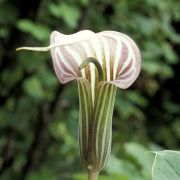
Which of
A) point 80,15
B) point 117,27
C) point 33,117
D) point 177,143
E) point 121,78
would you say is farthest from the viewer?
point 177,143

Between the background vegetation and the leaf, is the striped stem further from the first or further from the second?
the background vegetation

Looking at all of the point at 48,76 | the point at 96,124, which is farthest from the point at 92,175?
the point at 48,76

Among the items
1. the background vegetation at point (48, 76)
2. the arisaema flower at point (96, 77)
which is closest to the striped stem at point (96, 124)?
the arisaema flower at point (96, 77)

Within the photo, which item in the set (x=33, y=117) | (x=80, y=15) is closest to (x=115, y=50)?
(x=80, y=15)

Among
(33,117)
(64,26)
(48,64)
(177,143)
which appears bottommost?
(177,143)

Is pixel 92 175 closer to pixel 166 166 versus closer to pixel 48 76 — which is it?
pixel 166 166

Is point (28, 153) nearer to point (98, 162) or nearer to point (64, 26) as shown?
point (64, 26)
